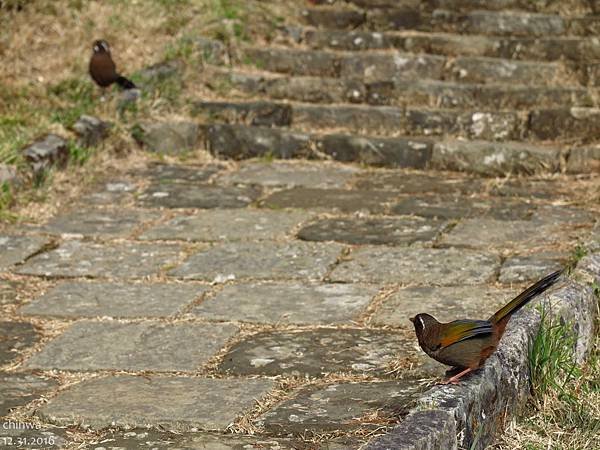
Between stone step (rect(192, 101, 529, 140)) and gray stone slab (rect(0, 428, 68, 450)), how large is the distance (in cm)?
453

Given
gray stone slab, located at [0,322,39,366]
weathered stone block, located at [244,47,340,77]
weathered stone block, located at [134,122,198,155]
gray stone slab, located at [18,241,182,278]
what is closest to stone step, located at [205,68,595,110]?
weathered stone block, located at [244,47,340,77]

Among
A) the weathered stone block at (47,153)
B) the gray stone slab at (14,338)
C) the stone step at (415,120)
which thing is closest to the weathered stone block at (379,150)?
the stone step at (415,120)

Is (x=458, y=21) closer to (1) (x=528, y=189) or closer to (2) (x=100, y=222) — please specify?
(1) (x=528, y=189)

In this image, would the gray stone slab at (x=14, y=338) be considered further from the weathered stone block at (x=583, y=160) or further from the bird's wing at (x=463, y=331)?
the weathered stone block at (x=583, y=160)

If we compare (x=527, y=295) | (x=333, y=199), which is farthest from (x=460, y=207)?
(x=527, y=295)

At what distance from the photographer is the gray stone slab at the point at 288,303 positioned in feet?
15.5

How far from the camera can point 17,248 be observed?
232 inches

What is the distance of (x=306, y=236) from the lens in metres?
5.98

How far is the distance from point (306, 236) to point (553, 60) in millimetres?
3192

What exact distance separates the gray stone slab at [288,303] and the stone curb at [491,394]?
898 millimetres

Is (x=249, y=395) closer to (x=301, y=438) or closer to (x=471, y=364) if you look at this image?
(x=301, y=438)

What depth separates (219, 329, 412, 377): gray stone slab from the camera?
4.14 metres

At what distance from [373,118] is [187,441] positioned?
15.2 ft

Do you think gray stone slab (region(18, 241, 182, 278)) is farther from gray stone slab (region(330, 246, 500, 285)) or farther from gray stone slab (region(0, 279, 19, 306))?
gray stone slab (region(330, 246, 500, 285))
